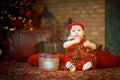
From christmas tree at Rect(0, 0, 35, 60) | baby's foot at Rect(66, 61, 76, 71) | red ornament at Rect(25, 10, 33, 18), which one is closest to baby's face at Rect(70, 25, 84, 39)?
baby's foot at Rect(66, 61, 76, 71)

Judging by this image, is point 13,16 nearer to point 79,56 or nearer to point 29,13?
point 29,13

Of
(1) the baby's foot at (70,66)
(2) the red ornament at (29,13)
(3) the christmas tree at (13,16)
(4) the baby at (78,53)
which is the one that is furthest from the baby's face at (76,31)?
(2) the red ornament at (29,13)

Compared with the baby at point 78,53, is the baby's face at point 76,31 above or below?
above

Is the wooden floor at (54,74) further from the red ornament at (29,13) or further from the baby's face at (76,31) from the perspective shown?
the red ornament at (29,13)

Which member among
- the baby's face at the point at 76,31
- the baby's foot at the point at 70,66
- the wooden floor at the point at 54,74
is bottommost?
the wooden floor at the point at 54,74

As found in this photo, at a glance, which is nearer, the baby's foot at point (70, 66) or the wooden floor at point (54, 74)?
the wooden floor at point (54, 74)

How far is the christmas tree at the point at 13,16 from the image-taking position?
13.6 feet

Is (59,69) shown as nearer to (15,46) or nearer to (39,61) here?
(39,61)

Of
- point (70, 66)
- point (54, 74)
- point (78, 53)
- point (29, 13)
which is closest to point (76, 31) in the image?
point (78, 53)

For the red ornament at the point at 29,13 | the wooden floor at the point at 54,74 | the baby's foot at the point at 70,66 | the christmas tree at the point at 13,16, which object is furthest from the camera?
the red ornament at the point at 29,13

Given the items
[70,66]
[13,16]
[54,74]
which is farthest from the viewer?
[13,16]

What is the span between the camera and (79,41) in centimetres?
269

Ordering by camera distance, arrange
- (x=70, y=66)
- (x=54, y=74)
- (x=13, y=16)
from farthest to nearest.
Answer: (x=13, y=16)
(x=70, y=66)
(x=54, y=74)

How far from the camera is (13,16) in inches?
166
